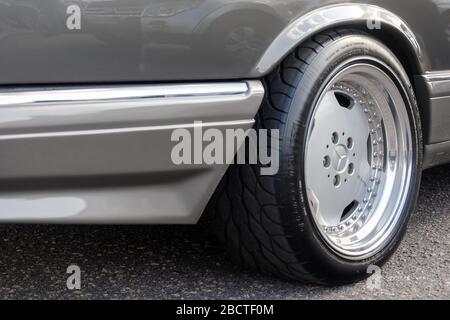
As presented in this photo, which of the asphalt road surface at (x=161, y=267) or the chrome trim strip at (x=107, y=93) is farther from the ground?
the chrome trim strip at (x=107, y=93)

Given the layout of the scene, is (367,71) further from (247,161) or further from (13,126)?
(13,126)

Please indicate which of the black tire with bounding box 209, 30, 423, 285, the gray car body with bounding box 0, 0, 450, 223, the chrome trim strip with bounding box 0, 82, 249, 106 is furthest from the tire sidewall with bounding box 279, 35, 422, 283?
the chrome trim strip with bounding box 0, 82, 249, 106

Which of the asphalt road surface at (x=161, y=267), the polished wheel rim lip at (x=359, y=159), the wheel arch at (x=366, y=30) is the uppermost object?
the wheel arch at (x=366, y=30)

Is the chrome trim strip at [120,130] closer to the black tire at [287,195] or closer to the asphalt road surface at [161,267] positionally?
the black tire at [287,195]

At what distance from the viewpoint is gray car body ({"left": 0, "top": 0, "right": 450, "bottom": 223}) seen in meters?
1.89

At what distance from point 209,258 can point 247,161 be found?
1.93ft

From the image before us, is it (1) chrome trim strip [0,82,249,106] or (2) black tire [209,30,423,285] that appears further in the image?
(2) black tire [209,30,423,285]

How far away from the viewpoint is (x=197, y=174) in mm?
2119

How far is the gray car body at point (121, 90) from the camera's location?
6.21 ft

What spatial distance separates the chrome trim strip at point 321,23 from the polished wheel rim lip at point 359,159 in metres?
0.15

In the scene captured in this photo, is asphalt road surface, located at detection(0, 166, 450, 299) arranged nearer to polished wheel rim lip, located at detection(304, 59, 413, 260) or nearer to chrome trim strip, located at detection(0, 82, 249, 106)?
polished wheel rim lip, located at detection(304, 59, 413, 260)

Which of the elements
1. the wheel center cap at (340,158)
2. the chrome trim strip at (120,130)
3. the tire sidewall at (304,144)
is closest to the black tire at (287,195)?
the tire sidewall at (304,144)

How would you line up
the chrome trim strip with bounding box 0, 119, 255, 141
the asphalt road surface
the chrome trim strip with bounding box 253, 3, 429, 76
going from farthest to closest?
1. the asphalt road surface
2. the chrome trim strip with bounding box 253, 3, 429, 76
3. the chrome trim strip with bounding box 0, 119, 255, 141
